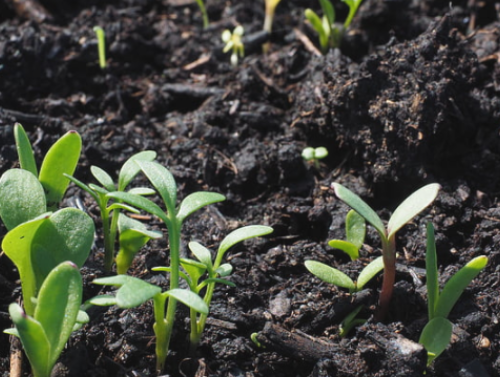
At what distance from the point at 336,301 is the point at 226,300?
0.30 metres

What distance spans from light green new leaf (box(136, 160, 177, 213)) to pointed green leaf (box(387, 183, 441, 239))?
51 centimetres

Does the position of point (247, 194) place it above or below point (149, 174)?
below

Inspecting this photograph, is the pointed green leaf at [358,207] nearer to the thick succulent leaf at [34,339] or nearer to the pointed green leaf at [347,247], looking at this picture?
the pointed green leaf at [347,247]

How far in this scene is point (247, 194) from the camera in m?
2.01

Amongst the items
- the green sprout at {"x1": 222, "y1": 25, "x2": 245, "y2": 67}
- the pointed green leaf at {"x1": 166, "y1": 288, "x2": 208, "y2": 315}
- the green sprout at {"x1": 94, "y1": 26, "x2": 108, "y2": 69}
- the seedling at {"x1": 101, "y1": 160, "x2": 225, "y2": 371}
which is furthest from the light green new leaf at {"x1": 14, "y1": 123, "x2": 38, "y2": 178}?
the green sprout at {"x1": 222, "y1": 25, "x2": 245, "y2": 67}

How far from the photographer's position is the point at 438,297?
4.37 feet

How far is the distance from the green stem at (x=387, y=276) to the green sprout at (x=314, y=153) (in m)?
0.63

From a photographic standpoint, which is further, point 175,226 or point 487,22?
point 487,22

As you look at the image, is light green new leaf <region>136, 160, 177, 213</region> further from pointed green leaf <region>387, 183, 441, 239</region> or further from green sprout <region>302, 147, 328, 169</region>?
green sprout <region>302, 147, 328, 169</region>

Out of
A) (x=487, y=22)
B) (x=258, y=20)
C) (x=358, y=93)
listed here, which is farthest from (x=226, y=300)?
(x=487, y=22)

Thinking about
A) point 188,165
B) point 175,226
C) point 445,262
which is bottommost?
point 445,262

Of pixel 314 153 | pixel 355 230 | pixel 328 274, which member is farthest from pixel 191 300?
pixel 314 153

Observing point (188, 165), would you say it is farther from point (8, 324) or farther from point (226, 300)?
point (8, 324)

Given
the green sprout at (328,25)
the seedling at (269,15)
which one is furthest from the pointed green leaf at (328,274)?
the seedling at (269,15)
